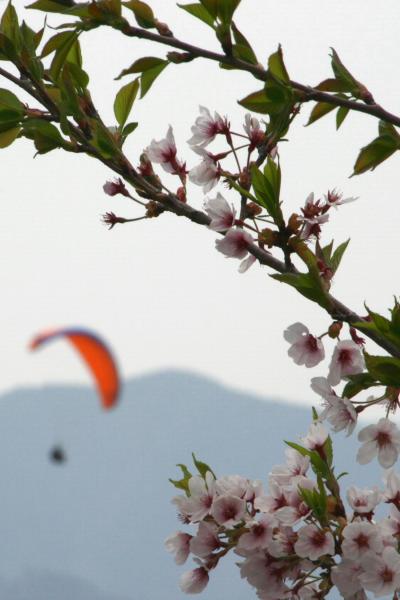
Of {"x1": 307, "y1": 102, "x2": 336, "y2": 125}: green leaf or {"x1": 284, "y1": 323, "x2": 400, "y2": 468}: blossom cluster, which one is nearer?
{"x1": 284, "y1": 323, "x2": 400, "y2": 468}: blossom cluster

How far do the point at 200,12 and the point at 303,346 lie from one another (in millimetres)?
566

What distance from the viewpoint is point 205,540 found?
1.76 meters

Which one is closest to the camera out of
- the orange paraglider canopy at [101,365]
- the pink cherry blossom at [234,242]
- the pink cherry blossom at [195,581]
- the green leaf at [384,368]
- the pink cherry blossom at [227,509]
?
the green leaf at [384,368]

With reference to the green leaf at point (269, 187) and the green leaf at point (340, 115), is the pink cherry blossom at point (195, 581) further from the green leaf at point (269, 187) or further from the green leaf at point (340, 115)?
the green leaf at point (340, 115)

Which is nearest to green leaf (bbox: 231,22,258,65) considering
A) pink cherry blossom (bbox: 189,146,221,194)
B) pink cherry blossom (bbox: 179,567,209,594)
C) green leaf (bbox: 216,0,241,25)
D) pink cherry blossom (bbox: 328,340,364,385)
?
green leaf (bbox: 216,0,241,25)

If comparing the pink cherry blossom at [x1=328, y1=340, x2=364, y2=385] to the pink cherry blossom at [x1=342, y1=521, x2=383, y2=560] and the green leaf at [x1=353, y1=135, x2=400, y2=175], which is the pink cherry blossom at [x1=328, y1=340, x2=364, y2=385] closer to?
the pink cherry blossom at [x1=342, y1=521, x2=383, y2=560]

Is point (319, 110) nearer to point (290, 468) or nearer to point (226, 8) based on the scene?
point (226, 8)

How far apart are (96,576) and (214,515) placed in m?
82.0

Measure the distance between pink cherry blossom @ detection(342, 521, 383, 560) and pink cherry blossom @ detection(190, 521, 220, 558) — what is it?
0.22 metres

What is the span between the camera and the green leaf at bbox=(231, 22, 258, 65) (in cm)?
162

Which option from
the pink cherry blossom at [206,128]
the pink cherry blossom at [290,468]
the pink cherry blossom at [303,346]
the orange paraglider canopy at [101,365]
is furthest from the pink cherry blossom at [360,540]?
the orange paraglider canopy at [101,365]

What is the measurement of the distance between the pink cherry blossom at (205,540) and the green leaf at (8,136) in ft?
2.45

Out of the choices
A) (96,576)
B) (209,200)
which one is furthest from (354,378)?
(96,576)

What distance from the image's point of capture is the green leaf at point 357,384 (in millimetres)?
1623
